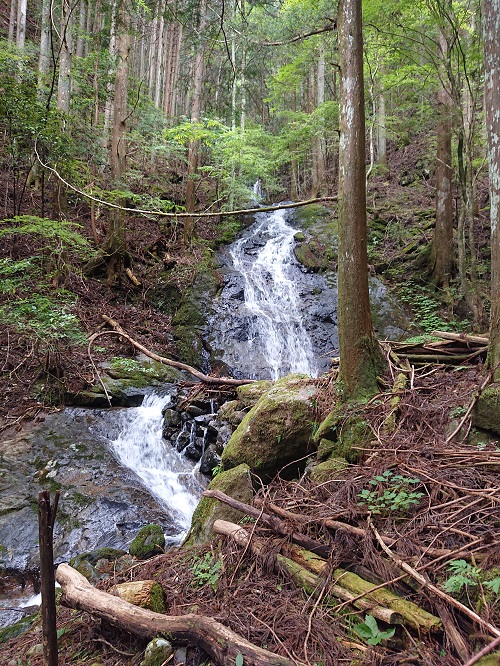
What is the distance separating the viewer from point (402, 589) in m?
2.08

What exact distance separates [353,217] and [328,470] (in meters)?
2.51

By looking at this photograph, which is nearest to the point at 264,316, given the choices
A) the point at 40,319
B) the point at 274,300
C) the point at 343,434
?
the point at 274,300

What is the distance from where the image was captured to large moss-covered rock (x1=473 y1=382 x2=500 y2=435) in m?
3.03

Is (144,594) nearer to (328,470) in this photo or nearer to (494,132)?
(328,470)

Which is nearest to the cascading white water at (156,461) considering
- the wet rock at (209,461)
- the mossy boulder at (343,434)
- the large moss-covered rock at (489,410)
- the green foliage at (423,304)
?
the wet rock at (209,461)

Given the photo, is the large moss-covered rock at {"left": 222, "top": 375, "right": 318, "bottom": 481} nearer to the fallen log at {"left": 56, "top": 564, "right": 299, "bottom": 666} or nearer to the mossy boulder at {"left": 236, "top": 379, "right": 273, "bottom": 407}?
the fallen log at {"left": 56, "top": 564, "right": 299, "bottom": 666}

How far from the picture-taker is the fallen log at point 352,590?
189 cm

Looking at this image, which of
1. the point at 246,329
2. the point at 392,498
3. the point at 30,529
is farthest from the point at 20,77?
the point at 392,498

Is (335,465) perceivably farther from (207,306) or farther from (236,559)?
(207,306)

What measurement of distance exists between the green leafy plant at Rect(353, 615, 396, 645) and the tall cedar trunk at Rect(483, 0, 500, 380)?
6.99 feet

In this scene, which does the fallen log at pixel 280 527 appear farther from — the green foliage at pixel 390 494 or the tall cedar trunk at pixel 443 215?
the tall cedar trunk at pixel 443 215

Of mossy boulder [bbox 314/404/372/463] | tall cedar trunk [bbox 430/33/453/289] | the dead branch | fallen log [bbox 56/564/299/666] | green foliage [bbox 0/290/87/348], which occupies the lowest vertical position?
fallen log [bbox 56/564/299/666]

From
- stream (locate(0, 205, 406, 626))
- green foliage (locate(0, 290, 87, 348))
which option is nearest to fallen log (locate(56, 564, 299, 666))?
stream (locate(0, 205, 406, 626))

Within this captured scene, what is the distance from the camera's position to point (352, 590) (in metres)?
2.15
